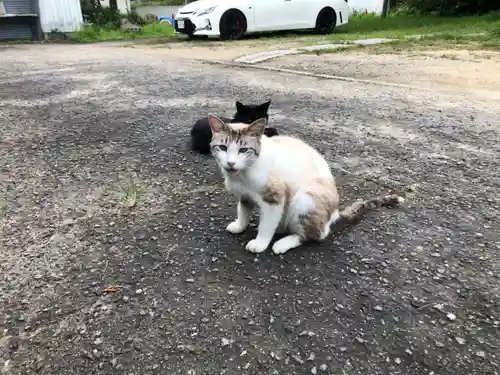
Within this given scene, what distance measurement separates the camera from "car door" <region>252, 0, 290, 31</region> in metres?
13.1

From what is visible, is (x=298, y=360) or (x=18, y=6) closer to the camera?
(x=298, y=360)

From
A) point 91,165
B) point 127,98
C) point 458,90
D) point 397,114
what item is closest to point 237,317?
point 91,165

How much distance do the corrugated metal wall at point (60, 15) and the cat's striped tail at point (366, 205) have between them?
15.2 m

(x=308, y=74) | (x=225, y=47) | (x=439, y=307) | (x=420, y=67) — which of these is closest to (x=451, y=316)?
(x=439, y=307)

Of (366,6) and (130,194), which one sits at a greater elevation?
(366,6)

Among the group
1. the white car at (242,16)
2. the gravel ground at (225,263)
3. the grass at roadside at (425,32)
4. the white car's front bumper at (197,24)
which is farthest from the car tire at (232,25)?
the gravel ground at (225,263)

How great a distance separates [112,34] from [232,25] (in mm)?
4969

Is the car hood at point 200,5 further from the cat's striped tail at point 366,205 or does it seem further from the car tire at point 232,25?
the cat's striped tail at point 366,205

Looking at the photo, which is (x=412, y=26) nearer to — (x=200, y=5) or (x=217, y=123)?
(x=200, y=5)

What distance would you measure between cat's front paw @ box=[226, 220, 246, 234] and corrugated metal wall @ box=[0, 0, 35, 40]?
1534 cm

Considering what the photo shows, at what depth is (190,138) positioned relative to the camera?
4.54 metres

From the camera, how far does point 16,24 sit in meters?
14.9

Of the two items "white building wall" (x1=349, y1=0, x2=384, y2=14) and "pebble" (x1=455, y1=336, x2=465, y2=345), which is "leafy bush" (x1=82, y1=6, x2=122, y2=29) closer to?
"white building wall" (x1=349, y1=0, x2=384, y2=14)

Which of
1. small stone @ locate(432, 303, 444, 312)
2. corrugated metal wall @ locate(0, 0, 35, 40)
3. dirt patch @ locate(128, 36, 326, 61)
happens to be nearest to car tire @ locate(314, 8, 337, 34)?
dirt patch @ locate(128, 36, 326, 61)
